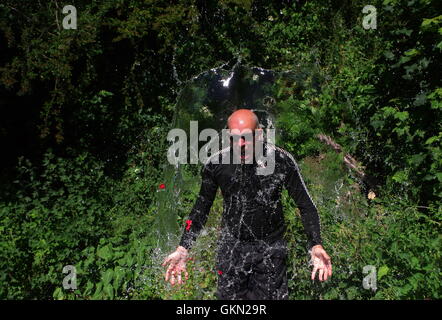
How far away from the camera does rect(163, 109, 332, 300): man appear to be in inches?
96.6

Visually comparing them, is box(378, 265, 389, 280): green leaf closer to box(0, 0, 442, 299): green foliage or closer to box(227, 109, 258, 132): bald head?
box(0, 0, 442, 299): green foliage

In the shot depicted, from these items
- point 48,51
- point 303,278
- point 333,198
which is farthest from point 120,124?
point 303,278

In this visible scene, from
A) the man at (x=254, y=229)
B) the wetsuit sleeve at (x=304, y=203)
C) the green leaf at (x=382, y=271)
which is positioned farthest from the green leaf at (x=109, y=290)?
the green leaf at (x=382, y=271)

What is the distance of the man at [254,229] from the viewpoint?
96.6 inches

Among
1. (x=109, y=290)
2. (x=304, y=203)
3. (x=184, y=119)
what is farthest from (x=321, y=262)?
(x=184, y=119)

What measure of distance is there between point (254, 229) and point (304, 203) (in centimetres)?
33

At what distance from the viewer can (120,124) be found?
6.48 meters

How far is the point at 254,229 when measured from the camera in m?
2.46

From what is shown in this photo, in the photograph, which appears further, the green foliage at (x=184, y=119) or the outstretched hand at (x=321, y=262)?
the green foliage at (x=184, y=119)

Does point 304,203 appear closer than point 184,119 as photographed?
Yes

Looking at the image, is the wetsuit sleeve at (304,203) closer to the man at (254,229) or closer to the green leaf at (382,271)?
the man at (254,229)

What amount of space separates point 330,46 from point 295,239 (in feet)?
15.1

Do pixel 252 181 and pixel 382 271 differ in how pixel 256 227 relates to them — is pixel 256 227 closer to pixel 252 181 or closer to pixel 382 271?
pixel 252 181

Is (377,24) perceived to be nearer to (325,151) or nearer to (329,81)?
(329,81)
